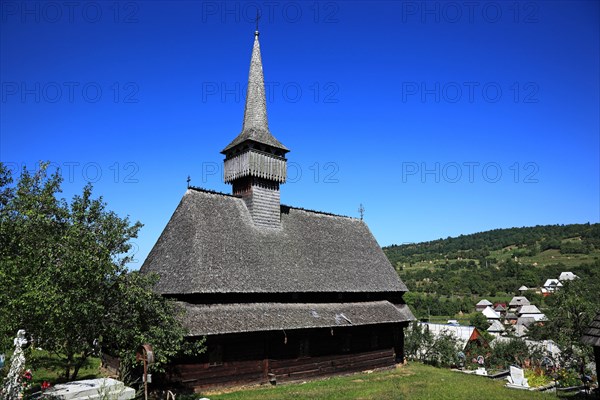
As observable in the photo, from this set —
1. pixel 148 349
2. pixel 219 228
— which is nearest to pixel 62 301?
pixel 148 349

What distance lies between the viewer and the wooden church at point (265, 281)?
62.2ft

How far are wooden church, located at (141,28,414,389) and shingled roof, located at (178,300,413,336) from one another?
69 mm

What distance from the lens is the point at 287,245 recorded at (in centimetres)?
2498

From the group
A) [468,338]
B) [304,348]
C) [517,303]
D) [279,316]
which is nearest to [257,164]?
[279,316]

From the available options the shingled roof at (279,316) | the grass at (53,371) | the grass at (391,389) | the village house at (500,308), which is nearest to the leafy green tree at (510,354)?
the grass at (391,389)

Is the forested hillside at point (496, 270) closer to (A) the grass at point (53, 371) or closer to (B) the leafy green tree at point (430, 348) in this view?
(B) the leafy green tree at point (430, 348)

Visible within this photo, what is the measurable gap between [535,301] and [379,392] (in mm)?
108073

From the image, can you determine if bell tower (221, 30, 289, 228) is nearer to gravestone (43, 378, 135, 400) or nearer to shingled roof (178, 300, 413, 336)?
shingled roof (178, 300, 413, 336)

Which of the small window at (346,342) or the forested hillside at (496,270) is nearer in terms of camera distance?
the small window at (346,342)

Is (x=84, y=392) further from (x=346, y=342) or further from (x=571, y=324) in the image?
(x=571, y=324)

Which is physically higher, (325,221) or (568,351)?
(325,221)

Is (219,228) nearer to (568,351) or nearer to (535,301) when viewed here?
(568,351)

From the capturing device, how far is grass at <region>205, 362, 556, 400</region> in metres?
17.7

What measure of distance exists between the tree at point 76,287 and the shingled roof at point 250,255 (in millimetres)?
4721
